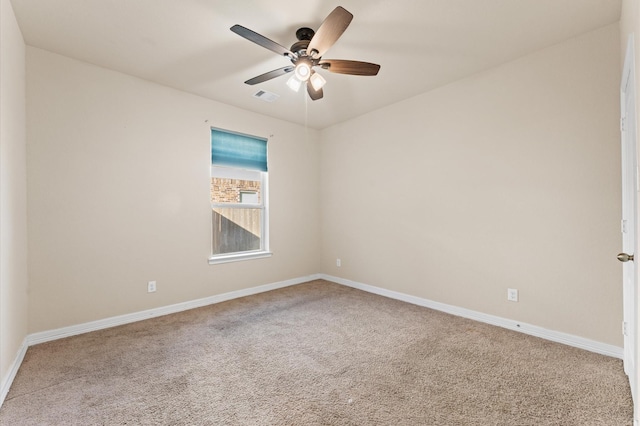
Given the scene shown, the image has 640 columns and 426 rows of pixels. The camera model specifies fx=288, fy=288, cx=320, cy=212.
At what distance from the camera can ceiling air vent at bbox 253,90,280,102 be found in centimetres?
355

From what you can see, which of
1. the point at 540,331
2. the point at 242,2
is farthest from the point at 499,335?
the point at 242,2

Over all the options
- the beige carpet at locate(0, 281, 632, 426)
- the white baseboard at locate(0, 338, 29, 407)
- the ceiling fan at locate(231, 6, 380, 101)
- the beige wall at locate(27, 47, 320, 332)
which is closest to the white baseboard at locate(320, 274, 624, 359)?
the beige carpet at locate(0, 281, 632, 426)

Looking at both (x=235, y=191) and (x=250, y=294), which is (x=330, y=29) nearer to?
(x=235, y=191)

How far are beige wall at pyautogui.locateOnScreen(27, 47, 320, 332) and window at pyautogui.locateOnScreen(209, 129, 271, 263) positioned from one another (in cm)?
16

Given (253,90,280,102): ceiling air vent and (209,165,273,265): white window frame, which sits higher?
(253,90,280,102): ceiling air vent

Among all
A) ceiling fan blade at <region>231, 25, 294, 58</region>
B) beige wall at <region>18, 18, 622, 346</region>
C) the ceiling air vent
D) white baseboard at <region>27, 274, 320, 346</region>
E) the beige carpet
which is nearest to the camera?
the beige carpet

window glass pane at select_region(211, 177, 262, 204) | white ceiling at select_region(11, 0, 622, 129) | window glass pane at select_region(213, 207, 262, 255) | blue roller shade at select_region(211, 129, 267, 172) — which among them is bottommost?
window glass pane at select_region(213, 207, 262, 255)

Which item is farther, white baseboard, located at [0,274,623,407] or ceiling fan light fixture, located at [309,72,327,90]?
ceiling fan light fixture, located at [309,72,327,90]

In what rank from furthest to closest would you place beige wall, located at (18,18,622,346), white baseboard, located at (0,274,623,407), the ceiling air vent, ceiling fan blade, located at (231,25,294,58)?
the ceiling air vent, beige wall, located at (18,18,622,346), white baseboard, located at (0,274,623,407), ceiling fan blade, located at (231,25,294,58)

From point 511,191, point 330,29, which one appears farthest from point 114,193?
point 511,191

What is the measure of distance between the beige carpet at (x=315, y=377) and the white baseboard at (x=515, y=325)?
0.10 metres

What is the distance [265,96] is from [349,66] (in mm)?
1590

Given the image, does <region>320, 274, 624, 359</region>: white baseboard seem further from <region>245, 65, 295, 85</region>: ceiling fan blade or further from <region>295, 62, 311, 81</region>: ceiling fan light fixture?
<region>245, 65, 295, 85</region>: ceiling fan blade

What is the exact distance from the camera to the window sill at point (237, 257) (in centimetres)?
378
